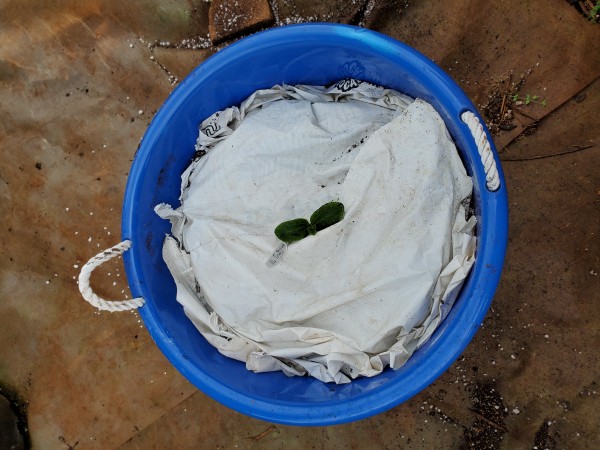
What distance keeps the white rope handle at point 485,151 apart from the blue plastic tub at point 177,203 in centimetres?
3

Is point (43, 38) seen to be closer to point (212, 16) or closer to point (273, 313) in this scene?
point (212, 16)

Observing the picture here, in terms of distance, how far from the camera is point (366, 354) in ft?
3.10

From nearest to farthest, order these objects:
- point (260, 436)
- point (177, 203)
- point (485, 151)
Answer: point (485, 151), point (177, 203), point (260, 436)

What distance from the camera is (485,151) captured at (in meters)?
0.85

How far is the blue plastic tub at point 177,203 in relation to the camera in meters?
0.88

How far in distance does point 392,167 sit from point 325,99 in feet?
0.84

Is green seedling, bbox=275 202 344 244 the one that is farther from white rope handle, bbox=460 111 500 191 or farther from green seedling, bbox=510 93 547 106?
green seedling, bbox=510 93 547 106

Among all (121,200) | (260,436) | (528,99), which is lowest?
(260,436)

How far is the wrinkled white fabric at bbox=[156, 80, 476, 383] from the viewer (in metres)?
0.93

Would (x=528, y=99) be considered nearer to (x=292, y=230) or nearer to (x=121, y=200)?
(x=292, y=230)

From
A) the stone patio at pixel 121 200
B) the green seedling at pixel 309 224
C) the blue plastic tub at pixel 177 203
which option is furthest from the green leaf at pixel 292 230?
the stone patio at pixel 121 200

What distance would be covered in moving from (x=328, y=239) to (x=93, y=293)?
0.42 metres

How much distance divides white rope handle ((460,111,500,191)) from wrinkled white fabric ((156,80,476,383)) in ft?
0.29

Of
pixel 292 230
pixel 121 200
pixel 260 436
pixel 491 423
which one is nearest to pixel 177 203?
pixel 121 200
